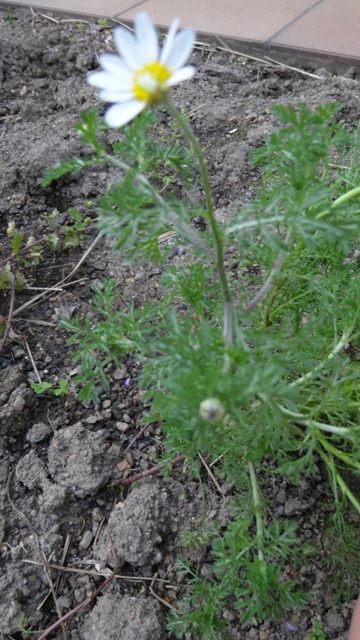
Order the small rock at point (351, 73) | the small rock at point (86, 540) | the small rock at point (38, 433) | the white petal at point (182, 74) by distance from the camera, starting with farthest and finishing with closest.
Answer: the small rock at point (351, 73) → the small rock at point (38, 433) → the small rock at point (86, 540) → the white petal at point (182, 74)

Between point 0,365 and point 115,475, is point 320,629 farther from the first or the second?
point 0,365

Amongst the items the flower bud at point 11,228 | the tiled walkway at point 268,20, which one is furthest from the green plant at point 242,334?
the tiled walkway at point 268,20

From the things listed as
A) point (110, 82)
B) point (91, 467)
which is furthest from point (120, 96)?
point (91, 467)

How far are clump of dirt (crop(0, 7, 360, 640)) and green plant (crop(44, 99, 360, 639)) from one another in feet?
0.29

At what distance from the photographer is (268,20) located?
3006 mm

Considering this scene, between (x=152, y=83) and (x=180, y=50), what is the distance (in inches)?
2.4

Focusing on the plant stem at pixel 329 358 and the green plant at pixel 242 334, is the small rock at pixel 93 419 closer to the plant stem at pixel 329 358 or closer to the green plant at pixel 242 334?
the green plant at pixel 242 334

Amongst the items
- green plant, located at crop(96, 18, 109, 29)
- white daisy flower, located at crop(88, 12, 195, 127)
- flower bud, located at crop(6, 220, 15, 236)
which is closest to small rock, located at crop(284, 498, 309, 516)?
white daisy flower, located at crop(88, 12, 195, 127)

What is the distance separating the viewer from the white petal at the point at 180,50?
73 cm

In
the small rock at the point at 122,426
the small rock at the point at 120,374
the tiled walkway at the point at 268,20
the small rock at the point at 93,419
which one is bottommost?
the small rock at the point at 122,426

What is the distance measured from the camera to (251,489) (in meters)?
→ 1.37

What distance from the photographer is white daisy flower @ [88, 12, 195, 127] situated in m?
0.72

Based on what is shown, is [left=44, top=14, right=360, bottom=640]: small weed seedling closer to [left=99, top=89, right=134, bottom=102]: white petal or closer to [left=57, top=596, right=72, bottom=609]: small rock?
[left=99, top=89, right=134, bottom=102]: white petal

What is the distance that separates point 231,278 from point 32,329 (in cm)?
64
